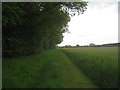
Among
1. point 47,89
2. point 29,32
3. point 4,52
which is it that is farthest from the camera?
point 29,32

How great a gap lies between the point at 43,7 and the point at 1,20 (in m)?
7.82

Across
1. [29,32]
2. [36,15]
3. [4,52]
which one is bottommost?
[4,52]

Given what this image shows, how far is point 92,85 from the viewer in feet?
33.5

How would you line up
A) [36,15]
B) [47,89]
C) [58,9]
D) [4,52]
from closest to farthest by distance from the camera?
[47,89] < [4,52] < [58,9] < [36,15]

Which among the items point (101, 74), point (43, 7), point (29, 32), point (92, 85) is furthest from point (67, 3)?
point (92, 85)

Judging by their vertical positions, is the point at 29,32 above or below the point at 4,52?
above

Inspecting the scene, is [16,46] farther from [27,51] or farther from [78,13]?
[78,13]

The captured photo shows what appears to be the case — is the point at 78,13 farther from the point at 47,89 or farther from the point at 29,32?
the point at 47,89

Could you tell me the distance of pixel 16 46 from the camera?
18812 mm

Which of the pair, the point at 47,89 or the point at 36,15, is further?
the point at 36,15

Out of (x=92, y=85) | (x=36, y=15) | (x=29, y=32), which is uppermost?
(x=36, y=15)

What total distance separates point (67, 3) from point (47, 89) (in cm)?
1179

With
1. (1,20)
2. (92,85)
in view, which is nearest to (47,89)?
(92,85)

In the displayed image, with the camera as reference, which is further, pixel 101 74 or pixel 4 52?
pixel 4 52
